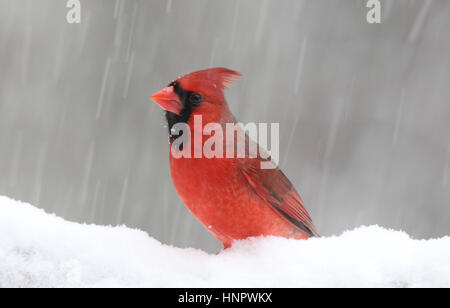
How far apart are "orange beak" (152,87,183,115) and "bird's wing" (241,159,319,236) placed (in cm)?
29

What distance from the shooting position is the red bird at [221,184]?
62.1 inches

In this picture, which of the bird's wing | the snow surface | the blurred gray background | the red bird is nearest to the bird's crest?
the red bird

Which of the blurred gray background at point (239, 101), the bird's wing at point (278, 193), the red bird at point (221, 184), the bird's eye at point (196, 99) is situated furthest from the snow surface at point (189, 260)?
the blurred gray background at point (239, 101)

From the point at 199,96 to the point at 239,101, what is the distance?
242cm

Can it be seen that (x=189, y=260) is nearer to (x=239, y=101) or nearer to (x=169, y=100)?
(x=169, y=100)

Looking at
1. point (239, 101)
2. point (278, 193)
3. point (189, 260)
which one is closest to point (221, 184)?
point (278, 193)

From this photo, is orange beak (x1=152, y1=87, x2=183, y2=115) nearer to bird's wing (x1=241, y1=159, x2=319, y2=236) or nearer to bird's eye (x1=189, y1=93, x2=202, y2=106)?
bird's eye (x1=189, y1=93, x2=202, y2=106)

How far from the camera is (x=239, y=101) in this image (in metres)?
4.11

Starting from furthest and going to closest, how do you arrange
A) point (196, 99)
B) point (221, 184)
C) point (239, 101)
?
point (239, 101), point (196, 99), point (221, 184)

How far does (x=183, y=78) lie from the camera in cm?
170

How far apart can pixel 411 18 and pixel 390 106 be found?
0.81m

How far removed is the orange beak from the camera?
1.64 meters

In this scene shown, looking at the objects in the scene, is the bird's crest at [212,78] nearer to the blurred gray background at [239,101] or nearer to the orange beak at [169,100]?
the orange beak at [169,100]

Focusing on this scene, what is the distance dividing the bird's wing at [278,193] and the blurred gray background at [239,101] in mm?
2000
